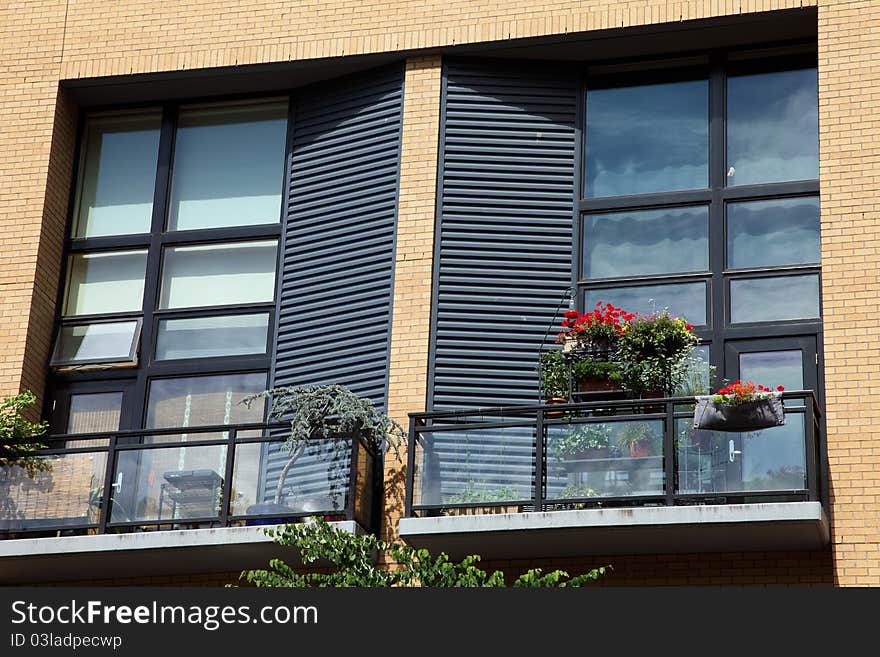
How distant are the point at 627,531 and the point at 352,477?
2.90 meters

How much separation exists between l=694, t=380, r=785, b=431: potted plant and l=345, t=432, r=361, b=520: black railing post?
3634mm

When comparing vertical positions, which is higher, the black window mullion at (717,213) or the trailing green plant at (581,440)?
the black window mullion at (717,213)

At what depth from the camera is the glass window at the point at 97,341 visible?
19703 millimetres

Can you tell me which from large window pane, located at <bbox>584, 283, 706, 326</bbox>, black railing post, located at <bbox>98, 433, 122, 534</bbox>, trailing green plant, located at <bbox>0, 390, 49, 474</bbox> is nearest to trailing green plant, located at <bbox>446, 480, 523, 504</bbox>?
large window pane, located at <bbox>584, 283, 706, 326</bbox>

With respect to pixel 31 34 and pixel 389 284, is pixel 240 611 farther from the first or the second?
pixel 31 34

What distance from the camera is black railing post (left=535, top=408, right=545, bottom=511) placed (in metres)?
16.2

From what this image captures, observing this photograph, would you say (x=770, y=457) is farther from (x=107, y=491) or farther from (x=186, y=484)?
(x=107, y=491)

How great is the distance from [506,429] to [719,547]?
94.3 inches

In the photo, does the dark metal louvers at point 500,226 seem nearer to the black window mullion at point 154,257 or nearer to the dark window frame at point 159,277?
the dark window frame at point 159,277

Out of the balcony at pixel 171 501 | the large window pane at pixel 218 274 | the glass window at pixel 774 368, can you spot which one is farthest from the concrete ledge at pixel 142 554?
the glass window at pixel 774 368

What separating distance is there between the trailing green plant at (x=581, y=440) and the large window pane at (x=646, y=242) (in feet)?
9.45

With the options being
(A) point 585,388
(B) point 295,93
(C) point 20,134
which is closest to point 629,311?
(A) point 585,388

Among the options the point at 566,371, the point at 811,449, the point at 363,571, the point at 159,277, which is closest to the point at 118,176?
the point at 159,277

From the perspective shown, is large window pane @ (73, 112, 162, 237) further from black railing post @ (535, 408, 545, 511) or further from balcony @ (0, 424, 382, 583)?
black railing post @ (535, 408, 545, 511)
